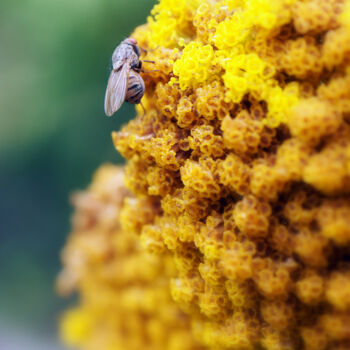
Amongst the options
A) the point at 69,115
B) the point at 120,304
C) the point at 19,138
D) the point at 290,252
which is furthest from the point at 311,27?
the point at 19,138

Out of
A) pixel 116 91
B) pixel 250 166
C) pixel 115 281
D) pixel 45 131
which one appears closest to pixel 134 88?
pixel 116 91

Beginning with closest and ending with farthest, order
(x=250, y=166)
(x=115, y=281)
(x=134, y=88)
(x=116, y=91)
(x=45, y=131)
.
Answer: (x=250, y=166), (x=134, y=88), (x=116, y=91), (x=115, y=281), (x=45, y=131)

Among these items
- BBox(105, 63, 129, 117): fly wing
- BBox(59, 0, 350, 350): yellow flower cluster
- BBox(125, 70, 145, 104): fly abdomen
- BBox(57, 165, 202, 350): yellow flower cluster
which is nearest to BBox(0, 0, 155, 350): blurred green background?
BBox(57, 165, 202, 350): yellow flower cluster

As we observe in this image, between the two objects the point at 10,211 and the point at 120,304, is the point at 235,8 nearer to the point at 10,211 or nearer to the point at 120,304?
the point at 120,304

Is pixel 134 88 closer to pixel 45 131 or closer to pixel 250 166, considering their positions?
pixel 250 166

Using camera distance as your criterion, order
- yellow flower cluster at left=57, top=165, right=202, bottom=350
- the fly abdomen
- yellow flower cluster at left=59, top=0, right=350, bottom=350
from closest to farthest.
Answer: yellow flower cluster at left=59, top=0, right=350, bottom=350 → the fly abdomen → yellow flower cluster at left=57, top=165, right=202, bottom=350

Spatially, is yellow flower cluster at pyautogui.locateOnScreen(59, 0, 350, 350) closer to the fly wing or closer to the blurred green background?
the fly wing
